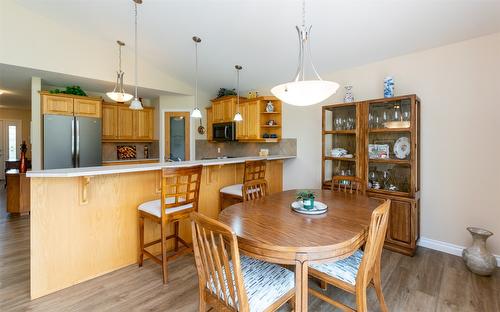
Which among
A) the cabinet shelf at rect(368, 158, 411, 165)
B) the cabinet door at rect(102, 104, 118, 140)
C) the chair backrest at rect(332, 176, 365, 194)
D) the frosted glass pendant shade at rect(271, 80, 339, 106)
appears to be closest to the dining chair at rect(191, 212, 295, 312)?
the frosted glass pendant shade at rect(271, 80, 339, 106)

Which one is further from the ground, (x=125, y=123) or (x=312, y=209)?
(x=125, y=123)

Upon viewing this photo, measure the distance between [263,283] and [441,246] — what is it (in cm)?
268

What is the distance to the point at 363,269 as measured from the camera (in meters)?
1.38

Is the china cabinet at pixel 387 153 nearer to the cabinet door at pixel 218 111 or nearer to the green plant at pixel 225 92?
the green plant at pixel 225 92

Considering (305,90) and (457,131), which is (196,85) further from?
(457,131)

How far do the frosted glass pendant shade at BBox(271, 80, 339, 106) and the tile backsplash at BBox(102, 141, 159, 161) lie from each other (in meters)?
4.75

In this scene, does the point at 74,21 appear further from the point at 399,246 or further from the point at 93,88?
the point at 399,246

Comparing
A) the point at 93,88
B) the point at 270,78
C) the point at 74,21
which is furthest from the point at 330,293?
the point at 93,88

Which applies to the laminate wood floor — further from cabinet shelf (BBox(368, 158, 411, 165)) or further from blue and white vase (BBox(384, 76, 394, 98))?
blue and white vase (BBox(384, 76, 394, 98))

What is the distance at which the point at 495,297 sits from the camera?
6.64 ft

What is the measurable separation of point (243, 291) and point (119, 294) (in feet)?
4.83

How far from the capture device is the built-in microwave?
16.2 feet

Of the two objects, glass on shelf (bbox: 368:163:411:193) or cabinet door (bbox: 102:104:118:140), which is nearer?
glass on shelf (bbox: 368:163:411:193)

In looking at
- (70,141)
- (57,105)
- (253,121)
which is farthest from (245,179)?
(57,105)
